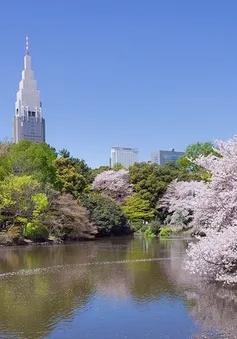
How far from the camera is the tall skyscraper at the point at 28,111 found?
345 ft

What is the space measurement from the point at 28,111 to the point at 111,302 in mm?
100298

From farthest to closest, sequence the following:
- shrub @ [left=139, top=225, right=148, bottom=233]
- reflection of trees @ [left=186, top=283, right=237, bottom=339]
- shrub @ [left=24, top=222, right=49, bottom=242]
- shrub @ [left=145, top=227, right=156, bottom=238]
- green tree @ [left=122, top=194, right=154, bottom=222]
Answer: green tree @ [left=122, top=194, right=154, bottom=222] → shrub @ [left=139, top=225, right=148, bottom=233] → shrub @ [left=145, top=227, right=156, bottom=238] → shrub @ [left=24, top=222, right=49, bottom=242] → reflection of trees @ [left=186, top=283, right=237, bottom=339]

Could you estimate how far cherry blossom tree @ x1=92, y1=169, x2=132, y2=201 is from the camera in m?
42.6

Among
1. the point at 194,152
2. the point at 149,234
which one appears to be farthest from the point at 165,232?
the point at 194,152

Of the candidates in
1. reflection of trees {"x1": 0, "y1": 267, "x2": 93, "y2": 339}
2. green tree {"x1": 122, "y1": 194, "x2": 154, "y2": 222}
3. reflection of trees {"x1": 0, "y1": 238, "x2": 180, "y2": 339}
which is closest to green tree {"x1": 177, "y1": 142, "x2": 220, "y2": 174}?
green tree {"x1": 122, "y1": 194, "x2": 154, "y2": 222}

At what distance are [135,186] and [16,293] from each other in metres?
29.4

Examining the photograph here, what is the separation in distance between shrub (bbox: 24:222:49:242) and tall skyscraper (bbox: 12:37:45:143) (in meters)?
78.9

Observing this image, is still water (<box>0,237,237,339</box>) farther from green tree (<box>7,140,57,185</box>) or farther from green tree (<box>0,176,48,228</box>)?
green tree (<box>7,140,57,185</box>)

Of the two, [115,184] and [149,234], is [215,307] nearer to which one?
[149,234]

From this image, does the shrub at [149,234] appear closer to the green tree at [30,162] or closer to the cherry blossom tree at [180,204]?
the cherry blossom tree at [180,204]

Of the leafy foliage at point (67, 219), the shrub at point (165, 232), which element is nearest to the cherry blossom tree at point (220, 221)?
the leafy foliage at point (67, 219)

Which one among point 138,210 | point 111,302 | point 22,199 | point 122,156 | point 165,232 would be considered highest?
point 122,156

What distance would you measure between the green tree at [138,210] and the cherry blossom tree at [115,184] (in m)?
2.31

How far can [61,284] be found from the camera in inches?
531
